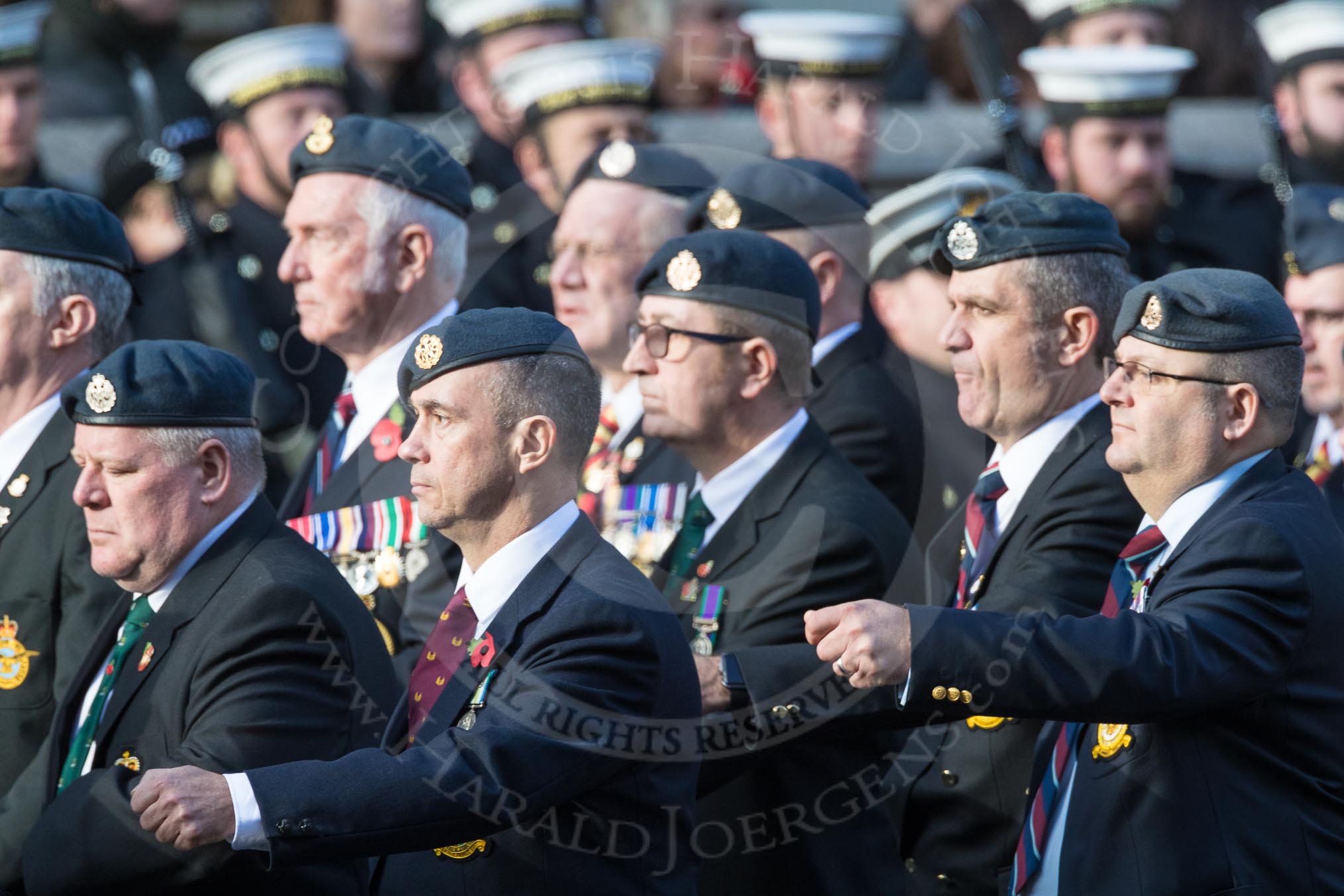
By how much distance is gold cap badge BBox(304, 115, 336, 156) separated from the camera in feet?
20.0

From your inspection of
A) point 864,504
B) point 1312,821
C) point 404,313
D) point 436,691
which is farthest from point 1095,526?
point 404,313

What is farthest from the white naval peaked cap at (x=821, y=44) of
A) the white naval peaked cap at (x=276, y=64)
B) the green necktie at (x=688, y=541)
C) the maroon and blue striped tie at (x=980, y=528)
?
the maroon and blue striped tie at (x=980, y=528)

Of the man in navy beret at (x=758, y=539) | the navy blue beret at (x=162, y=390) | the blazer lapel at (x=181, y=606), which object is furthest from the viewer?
the man in navy beret at (x=758, y=539)

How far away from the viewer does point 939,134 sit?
9.06 meters

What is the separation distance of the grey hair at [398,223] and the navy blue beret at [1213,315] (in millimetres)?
2500

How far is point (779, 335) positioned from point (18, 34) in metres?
Answer: 3.92

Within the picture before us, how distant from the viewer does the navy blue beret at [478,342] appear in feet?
13.8

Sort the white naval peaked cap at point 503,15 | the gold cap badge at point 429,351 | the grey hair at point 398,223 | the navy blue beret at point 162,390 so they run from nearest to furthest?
the gold cap badge at point 429,351 → the navy blue beret at point 162,390 → the grey hair at point 398,223 → the white naval peaked cap at point 503,15

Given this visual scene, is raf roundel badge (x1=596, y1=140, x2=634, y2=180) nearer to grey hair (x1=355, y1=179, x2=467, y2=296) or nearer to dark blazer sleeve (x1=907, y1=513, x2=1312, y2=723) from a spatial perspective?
grey hair (x1=355, y1=179, x2=467, y2=296)

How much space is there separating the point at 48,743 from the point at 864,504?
2.02 meters

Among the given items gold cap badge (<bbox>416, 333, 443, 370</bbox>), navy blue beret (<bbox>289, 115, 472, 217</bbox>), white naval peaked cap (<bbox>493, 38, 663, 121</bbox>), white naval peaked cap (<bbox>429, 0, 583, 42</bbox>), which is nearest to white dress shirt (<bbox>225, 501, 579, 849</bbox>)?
gold cap badge (<bbox>416, 333, 443, 370</bbox>)

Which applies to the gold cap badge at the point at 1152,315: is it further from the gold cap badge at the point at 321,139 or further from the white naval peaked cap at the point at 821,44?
the white naval peaked cap at the point at 821,44


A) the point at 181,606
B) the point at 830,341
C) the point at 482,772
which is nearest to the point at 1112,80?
the point at 830,341

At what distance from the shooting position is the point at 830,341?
19.9ft
